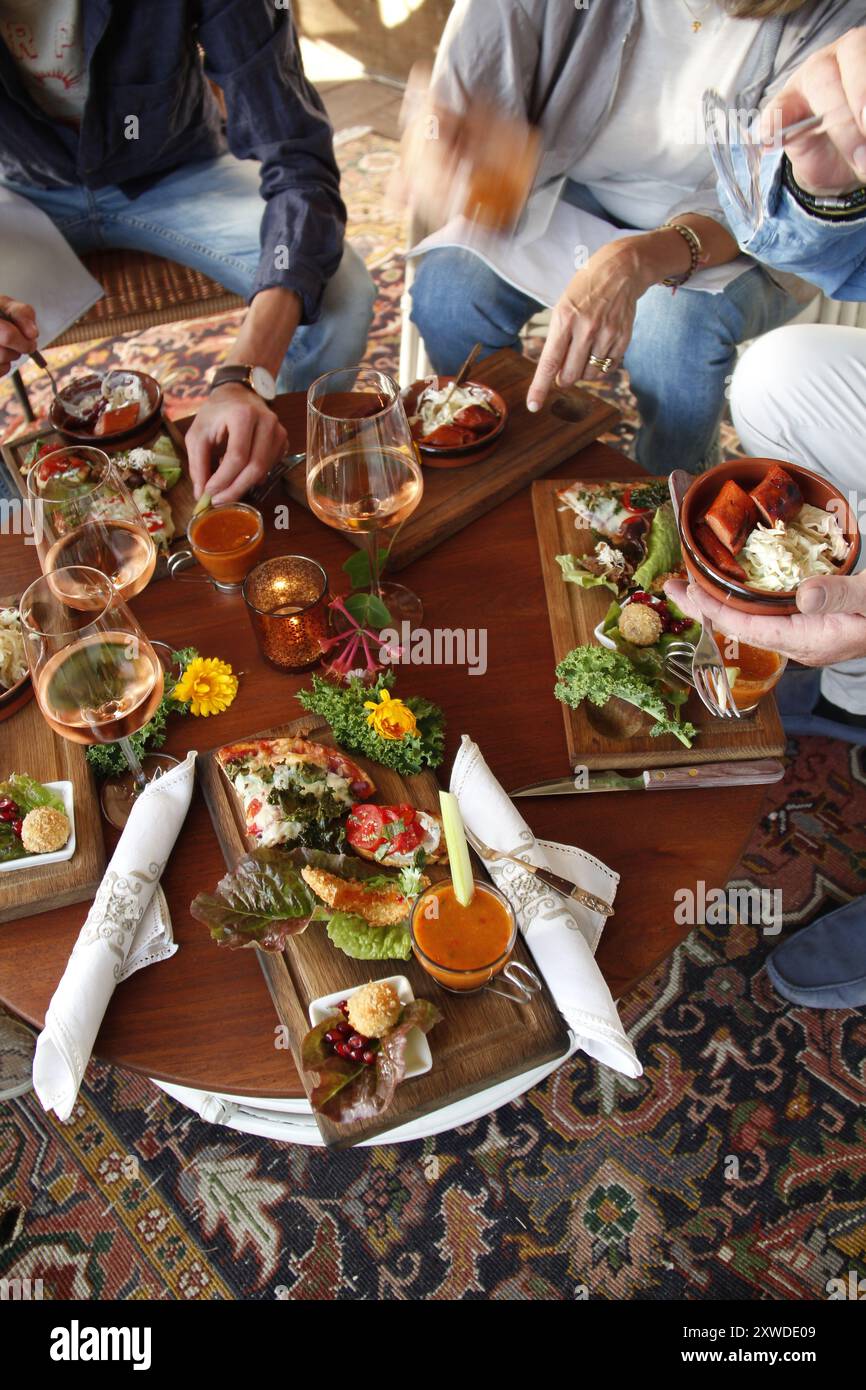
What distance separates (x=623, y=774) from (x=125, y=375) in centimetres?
105

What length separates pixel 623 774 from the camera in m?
1.27

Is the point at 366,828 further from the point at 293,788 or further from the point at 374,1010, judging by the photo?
the point at 374,1010

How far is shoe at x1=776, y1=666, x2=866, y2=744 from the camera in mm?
2098

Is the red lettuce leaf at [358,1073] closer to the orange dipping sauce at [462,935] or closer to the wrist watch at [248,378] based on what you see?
the orange dipping sauce at [462,935]

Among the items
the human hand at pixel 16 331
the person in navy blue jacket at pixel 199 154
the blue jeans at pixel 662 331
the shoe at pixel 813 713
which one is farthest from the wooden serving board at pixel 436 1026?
the blue jeans at pixel 662 331

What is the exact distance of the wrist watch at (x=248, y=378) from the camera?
1.63m

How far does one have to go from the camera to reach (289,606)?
1.33 meters

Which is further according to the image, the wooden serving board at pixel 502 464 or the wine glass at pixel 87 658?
the wooden serving board at pixel 502 464

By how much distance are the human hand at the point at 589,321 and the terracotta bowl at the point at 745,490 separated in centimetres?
46

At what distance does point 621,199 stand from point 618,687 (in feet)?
4.39

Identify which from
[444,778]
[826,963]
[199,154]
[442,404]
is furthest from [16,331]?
[826,963]

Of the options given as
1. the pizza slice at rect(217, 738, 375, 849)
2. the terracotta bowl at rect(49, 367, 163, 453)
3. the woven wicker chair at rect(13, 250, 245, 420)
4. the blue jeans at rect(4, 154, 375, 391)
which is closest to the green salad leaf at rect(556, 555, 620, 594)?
the pizza slice at rect(217, 738, 375, 849)
